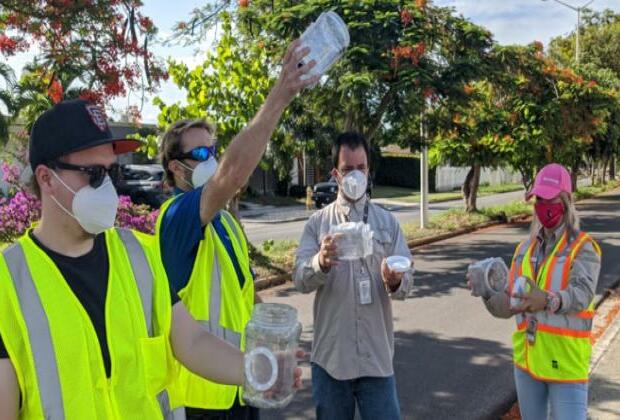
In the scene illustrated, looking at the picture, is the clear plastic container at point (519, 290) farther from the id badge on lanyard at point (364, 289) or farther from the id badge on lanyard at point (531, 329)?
the id badge on lanyard at point (364, 289)

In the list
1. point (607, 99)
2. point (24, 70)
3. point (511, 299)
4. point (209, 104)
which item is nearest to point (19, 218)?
point (24, 70)

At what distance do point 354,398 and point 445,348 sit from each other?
3.96 meters

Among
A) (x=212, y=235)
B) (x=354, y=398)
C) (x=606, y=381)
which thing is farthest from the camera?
(x=606, y=381)

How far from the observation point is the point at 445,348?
692 centimetres

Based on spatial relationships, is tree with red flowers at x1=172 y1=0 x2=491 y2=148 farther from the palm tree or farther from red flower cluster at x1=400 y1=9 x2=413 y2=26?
the palm tree

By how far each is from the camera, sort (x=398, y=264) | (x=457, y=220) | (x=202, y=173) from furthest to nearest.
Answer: (x=457, y=220), (x=398, y=264), (x=202, y=173)

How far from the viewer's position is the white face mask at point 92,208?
184 cm

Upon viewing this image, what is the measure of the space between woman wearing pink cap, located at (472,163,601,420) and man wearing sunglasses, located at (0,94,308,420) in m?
1.86

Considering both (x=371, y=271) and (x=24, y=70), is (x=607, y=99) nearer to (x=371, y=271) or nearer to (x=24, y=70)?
(x=24, y=70)

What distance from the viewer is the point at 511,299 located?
10.4 ft

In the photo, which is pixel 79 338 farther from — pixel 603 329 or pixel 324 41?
pixel 603 329

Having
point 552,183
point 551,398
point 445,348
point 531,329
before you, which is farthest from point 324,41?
point 445,348

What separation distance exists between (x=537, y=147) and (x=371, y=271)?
58.2ft

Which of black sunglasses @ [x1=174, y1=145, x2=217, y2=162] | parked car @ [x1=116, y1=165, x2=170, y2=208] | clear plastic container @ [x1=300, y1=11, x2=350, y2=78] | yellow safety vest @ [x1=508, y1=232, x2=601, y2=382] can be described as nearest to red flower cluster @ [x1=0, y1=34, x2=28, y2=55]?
black sunglasses @ [x1=174, y1=145, x2=217, y2=162]
